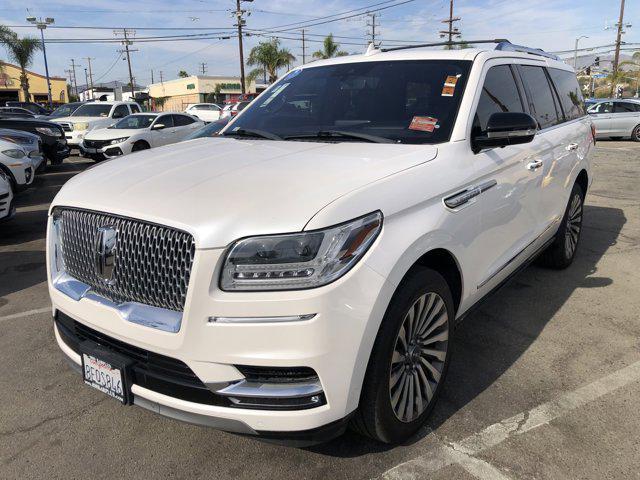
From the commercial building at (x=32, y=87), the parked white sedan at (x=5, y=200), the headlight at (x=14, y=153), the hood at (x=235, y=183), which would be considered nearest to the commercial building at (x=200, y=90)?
the commercial building at (x=32, y=87)

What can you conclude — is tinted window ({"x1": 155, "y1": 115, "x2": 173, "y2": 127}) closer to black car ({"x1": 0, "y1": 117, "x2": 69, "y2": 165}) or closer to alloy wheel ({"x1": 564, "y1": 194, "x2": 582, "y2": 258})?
black car ({"x1": 0, "y1": 117, "x2": 69, "y2": 165})

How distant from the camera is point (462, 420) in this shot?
2797 mm

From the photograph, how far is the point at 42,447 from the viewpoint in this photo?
2.66 m

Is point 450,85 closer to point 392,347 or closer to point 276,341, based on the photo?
point 392,347

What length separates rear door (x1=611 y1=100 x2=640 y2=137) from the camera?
20.1 metres

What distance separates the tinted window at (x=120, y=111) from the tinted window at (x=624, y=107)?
18.8 metres

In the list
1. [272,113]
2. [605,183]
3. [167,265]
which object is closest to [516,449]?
[167,265]

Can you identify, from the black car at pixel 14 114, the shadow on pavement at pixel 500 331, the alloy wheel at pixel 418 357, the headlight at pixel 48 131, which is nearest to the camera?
the alloy wheel at pixel 418 357

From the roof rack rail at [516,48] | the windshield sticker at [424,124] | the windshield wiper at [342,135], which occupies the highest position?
the roof rack rail at [516,48]

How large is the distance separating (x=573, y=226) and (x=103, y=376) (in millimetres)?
4640

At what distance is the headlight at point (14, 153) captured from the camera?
27.2 ft

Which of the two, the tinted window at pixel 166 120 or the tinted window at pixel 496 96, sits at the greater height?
the tinted window at pixel 496 96

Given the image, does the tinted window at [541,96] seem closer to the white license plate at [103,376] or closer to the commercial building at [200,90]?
the white license plate at [103,376]

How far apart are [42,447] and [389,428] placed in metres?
1.78
